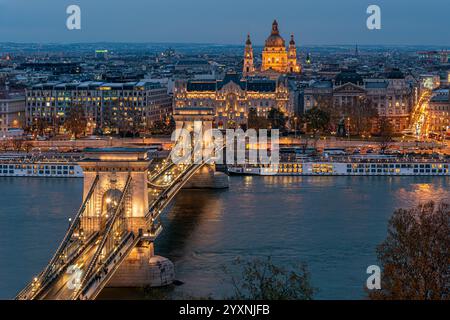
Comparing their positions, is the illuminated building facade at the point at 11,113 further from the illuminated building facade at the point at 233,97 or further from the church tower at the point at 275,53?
the church tower at the point at 275,53

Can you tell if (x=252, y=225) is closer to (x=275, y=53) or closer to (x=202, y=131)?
(x=202, y=131)

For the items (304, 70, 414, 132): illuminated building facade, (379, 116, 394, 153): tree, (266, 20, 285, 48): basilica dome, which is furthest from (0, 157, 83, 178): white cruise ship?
(266, 20, 285, 48): basilica dome

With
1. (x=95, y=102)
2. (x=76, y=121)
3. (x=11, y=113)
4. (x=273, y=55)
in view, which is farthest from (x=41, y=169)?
(x=273, y=55)

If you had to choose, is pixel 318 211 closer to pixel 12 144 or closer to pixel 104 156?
pixel 104 156

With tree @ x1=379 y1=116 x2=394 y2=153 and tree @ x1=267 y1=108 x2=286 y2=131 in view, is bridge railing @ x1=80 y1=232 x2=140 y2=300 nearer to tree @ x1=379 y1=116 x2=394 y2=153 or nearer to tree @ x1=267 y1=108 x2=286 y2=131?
tree @ x1=379 y1=116 x2=394 y2=153

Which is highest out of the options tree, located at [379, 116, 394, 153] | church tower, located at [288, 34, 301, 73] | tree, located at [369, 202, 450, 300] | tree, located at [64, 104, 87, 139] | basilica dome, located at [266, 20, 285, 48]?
basilica dome, located at [266, 20, 285, 48]

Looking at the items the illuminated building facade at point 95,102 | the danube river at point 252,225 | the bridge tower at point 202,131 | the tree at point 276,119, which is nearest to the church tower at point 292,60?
the illuminated building facade at point 95,102
